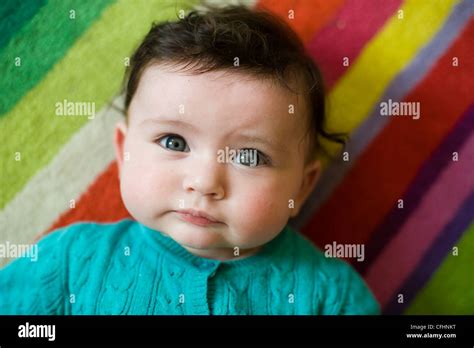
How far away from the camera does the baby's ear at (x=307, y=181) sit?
32.0 inches

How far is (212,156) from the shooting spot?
0.72 metres

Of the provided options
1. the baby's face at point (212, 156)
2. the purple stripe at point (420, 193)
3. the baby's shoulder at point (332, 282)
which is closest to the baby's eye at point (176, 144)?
the baby's face at point (212, 156)

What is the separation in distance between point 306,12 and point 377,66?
141 mm

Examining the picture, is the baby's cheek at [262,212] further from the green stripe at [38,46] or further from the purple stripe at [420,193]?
the green stripe at [38,46]

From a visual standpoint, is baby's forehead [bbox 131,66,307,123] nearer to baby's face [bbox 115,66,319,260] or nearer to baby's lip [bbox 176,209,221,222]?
baby's face [bbox 115,66,319,260]

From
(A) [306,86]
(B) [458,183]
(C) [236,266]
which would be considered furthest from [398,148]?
(C) [236,266]

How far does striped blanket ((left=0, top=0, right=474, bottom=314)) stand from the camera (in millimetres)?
850

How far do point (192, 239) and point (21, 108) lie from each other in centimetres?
34

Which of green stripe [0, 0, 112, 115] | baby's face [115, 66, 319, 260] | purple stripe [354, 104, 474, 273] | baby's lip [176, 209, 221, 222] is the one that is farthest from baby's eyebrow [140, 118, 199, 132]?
purple stripe [354, 104, 474, 273]

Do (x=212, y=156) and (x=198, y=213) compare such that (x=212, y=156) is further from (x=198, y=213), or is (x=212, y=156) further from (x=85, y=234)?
(x=85, y=234)

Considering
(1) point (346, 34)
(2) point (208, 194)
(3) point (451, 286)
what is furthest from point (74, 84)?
(3) point (451, 286)

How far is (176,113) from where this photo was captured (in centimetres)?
72

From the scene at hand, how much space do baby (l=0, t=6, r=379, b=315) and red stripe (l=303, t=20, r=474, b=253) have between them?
75 mm

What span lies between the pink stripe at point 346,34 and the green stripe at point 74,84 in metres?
0.22
